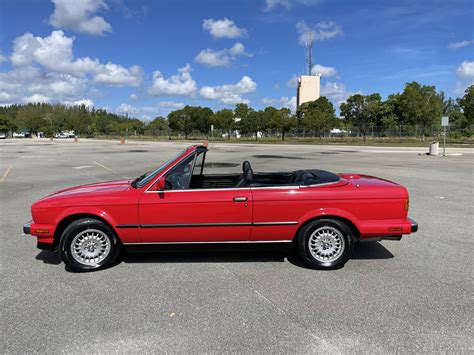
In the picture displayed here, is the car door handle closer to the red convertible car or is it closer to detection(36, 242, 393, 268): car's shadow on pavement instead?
the red convertible car

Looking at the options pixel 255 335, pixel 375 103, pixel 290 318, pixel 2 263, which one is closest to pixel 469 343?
pixel 290 318

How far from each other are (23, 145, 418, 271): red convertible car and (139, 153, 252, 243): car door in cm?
1

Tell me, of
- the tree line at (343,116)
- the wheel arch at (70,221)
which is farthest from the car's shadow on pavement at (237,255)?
the tree line at (343,116)

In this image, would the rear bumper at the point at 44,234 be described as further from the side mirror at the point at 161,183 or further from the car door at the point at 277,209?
the car door at the point at 277,209

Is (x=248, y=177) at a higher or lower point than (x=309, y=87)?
lower

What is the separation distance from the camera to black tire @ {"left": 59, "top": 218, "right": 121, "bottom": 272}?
4125 mm

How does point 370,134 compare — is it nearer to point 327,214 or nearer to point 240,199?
point 327,214

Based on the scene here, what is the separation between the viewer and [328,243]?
4234mm

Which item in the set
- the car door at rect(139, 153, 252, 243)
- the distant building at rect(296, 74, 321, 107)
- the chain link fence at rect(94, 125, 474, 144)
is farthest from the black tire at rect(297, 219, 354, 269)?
the distant building at rect(296, 74, 321, 107)

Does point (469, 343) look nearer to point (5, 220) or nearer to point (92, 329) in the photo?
point (92, 329)

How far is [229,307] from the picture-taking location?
339 centimetres

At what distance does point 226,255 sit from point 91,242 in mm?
1681

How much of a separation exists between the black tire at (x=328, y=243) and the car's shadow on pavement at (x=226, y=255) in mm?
178

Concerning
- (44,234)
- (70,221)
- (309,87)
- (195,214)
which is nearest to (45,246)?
(44,234)
